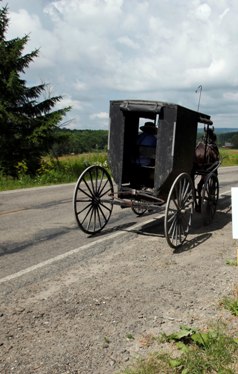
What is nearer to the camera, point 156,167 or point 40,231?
point 156,167

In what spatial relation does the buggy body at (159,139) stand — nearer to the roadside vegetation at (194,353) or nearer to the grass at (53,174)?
the roadside vegetation at (194,353)

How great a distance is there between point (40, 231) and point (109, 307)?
A: 3724 millimetres

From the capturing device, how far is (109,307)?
4523mm

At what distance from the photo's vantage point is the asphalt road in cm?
618

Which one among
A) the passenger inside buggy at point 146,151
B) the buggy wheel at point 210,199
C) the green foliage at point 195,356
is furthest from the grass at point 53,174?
the green foliage at point 195,356

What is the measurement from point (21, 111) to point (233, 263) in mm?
15816

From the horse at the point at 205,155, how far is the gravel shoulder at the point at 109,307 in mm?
2673

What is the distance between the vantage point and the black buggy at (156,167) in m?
6.95

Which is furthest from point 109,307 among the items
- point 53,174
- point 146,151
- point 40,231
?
point 53,174

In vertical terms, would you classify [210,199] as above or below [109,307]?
above

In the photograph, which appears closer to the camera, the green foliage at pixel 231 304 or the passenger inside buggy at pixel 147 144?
the green foliage at pixel 231 304

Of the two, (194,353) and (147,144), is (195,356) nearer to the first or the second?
(194,353)

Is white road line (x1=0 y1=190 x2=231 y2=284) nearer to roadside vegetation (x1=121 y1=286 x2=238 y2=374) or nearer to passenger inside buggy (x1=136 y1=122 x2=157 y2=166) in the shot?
passenger inside buggy (x1=136 y1=122 x2=157 y2=166)

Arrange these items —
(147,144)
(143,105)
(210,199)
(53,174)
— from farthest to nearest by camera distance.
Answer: (53,174), (210,199), (147,144), (143,105)
